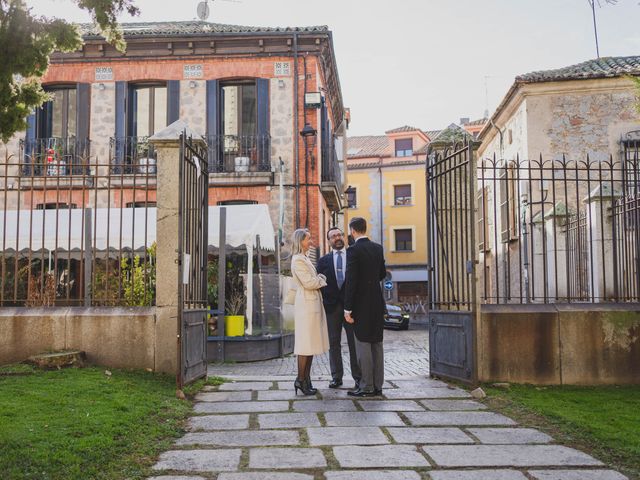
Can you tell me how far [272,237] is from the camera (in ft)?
45.3

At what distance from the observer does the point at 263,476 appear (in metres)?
4.27

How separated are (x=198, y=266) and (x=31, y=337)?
6.94 ft

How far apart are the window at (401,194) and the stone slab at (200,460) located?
4396cm

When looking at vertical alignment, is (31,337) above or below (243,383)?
above

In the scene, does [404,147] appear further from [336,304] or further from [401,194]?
[336,304]

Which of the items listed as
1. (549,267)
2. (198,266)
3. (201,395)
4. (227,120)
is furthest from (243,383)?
(227,120)

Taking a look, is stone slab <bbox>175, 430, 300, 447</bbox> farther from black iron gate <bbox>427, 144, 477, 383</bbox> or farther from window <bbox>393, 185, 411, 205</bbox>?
window <bbox>393, 185, 411, 205</bbox>

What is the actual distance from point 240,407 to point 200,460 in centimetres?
202

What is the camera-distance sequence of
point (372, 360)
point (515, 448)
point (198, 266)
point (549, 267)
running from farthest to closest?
point (549, 267) < point (198, 266) < point (372, 360) < point (515, 448)

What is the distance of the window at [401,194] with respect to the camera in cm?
4825

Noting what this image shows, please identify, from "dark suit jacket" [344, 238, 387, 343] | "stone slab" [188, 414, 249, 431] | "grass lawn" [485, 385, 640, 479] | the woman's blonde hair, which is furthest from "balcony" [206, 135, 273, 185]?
"stone slab" [188, 414, 249, 431]

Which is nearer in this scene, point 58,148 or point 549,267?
point 549,267

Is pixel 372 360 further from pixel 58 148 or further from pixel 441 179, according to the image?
pixel 58 148

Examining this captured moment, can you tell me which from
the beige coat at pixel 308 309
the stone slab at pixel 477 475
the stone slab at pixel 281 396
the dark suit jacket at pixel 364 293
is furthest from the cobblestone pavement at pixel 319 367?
the stone slab at pixel 477 475
